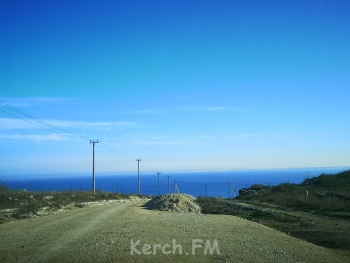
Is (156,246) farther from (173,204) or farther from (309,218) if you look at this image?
(173,204)

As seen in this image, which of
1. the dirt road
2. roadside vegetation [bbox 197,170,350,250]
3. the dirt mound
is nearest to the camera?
the dirt road

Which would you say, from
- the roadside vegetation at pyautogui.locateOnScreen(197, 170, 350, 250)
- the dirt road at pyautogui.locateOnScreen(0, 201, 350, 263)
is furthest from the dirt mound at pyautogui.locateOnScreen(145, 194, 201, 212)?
the dirt road at pyautogui.locateOnScreen(0, 201, 350, 263)

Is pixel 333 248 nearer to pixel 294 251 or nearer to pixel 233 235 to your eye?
pixel 294 251

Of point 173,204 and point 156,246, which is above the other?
point 156,246

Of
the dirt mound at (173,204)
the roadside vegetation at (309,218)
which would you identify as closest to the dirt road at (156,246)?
the roadside vegetation at (309,218)

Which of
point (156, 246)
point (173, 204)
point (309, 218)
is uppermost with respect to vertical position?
point (156, 246)

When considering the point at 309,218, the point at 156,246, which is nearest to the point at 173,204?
the point at 309,218

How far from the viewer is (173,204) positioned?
3834cm

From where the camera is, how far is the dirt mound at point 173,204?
3709cm

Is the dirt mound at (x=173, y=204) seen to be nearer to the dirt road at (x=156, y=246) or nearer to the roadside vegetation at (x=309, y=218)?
the roadside vegetation at (x=309, y=218)

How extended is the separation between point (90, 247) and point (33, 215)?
61.7ft

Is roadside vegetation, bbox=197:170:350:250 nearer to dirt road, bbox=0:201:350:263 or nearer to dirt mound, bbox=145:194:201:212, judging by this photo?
dirt mound, bbox=145:194:201:212

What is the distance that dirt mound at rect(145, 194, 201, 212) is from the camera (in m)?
37.1

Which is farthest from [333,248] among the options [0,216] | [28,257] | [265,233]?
[0,216]
